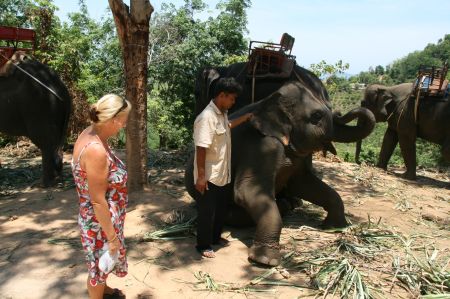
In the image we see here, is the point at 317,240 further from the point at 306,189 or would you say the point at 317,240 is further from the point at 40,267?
the point at 40,267

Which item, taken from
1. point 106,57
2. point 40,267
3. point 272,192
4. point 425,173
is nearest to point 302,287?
point 272,192

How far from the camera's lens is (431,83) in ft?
31.8

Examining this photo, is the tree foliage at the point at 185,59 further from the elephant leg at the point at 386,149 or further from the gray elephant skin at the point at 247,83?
the gray elephant skin at the point at 247,83

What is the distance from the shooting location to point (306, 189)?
538 centimetres

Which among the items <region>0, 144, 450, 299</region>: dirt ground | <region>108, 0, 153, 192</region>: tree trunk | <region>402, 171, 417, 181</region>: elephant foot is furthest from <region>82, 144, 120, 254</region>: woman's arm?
<region>402, 171, 417, 181</region>: elephant foot

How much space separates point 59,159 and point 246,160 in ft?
12.9

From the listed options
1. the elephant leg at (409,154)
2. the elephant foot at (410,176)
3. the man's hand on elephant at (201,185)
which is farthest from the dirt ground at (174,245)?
the elephant leg at (409,154)

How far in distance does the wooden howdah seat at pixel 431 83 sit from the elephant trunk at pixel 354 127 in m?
5.57

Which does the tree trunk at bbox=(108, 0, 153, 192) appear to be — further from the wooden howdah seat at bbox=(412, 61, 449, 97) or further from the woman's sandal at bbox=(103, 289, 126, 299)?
the wooden howdah seat at bbox=(412, 61, 449, 97)

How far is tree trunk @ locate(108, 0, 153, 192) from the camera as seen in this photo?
5.78m

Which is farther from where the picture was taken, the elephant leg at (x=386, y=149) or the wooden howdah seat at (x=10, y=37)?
the elephant leg at (x=386, y=149)

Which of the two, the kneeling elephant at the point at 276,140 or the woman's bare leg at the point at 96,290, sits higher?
the kneeling elephant at the point at 276,140

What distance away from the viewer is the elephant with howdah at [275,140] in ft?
14.6

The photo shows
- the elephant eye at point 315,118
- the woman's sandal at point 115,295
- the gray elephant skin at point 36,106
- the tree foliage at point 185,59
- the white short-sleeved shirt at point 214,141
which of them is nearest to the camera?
the woman's sandal at point 115,295
